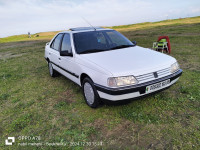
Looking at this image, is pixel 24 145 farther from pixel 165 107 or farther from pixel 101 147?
pixel 165 107

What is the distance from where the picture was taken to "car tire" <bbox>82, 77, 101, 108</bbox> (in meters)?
2.90

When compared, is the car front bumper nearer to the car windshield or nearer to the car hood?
the car hood

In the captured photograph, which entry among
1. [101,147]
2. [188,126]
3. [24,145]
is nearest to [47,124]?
[24,145]

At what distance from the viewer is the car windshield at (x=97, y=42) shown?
3452mm

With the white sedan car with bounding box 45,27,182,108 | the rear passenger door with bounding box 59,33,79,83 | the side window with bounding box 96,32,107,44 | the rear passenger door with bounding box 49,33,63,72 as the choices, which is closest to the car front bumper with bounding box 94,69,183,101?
the white sedan car with bounding box 45,27,182,108

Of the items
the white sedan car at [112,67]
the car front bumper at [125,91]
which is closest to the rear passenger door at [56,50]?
the white sedan car at [112,67]

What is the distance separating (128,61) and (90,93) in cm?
102

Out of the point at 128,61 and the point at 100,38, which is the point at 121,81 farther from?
the point at 100,38

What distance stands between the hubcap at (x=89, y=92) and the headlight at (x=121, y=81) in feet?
2.17

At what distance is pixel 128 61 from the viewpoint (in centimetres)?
284

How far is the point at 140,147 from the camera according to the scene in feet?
7.14

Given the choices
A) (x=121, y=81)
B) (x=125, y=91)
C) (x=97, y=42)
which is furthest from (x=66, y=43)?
(x=125, y=91)

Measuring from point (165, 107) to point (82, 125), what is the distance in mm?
1718

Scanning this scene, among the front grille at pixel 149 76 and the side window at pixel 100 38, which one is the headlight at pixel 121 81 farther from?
the side window at pixel 100 38
